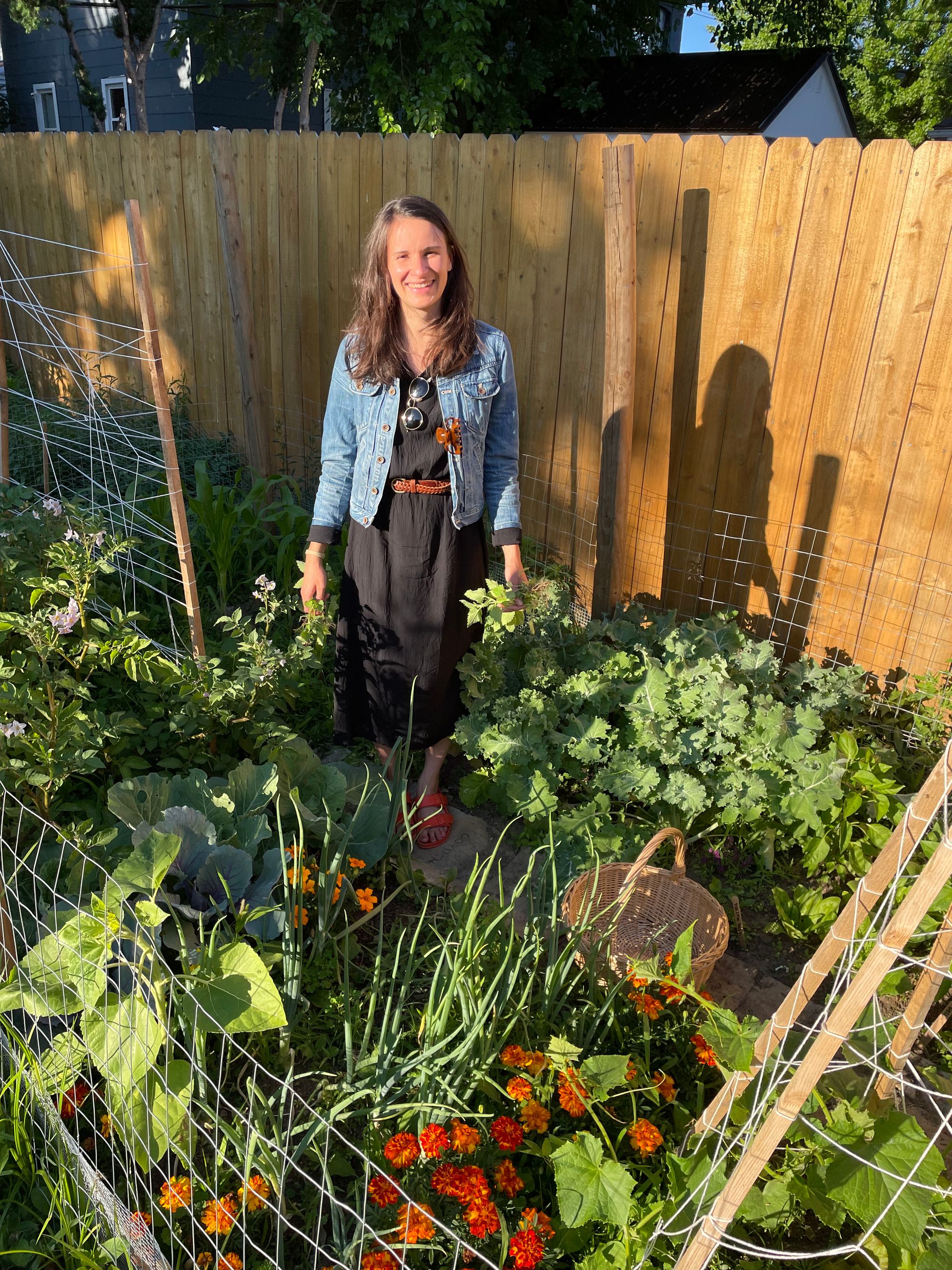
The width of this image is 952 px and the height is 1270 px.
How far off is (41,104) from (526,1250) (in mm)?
18162

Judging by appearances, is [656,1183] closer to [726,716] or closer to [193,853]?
[193,853]

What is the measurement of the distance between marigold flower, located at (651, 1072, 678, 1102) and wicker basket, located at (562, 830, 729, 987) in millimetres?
351

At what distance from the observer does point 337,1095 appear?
5.65 ft

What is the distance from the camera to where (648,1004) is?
1.75m

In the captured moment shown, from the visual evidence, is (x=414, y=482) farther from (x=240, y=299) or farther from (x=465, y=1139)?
(x=240, y=299)

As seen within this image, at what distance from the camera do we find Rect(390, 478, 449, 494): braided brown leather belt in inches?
102

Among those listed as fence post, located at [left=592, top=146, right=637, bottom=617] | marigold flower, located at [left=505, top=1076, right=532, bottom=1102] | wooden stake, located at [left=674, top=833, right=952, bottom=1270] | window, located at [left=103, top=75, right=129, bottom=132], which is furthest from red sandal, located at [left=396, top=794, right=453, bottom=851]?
window, located at [left=103, top=75, right=129, bottom=132]

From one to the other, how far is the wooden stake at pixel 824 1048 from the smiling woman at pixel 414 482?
4.37 ft

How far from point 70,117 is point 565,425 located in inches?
568

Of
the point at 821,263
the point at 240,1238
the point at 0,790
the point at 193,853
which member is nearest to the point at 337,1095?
the point at 240,1238

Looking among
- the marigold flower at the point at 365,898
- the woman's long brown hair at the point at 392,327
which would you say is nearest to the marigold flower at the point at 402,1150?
the marigold flower at the point at 365,898

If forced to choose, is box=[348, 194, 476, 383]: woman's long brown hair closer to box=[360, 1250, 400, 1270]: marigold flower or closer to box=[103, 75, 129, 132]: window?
box=[360, 1250, 400, 1270]: marigold flower

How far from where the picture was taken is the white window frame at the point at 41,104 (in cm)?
1443

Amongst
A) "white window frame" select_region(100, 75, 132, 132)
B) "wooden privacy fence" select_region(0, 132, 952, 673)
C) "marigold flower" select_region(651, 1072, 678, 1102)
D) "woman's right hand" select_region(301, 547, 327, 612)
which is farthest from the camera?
"white window frame" select_region(100, 75, 132, 132)
